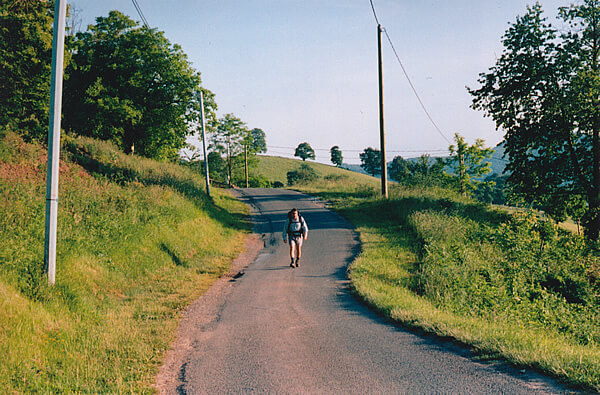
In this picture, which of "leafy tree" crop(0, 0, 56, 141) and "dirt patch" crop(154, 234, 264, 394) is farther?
"leafy tree" crop(0, 0, 56, 141)

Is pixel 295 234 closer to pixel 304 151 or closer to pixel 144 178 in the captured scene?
pixel 144 178

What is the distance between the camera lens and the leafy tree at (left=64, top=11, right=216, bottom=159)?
27.6 m

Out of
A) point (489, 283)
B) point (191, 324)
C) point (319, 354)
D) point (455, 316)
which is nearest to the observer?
point (319, 354)

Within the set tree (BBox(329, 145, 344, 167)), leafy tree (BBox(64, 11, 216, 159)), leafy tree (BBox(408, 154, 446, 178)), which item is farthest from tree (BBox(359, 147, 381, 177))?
leafy tree (BBox(64, 11, 216, 159))

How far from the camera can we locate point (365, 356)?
575 centimetres

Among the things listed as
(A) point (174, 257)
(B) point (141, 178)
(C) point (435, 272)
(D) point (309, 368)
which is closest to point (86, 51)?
(B) point (141, 178)

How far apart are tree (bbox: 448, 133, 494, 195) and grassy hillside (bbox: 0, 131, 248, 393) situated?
149 feet

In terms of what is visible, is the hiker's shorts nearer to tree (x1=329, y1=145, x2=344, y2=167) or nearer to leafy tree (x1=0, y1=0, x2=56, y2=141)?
Result: leafy tree (x1=0, y1=0, x2=56, y2=141)

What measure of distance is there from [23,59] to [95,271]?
37.2 ft

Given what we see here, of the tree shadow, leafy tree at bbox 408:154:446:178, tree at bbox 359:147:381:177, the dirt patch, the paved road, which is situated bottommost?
the dirt patch

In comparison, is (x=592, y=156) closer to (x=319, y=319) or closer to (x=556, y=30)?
(x=556, y=30)

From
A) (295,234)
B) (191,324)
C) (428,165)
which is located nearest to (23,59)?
(295,234)

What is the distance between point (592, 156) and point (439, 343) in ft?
64.2

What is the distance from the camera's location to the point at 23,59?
52.0ft
